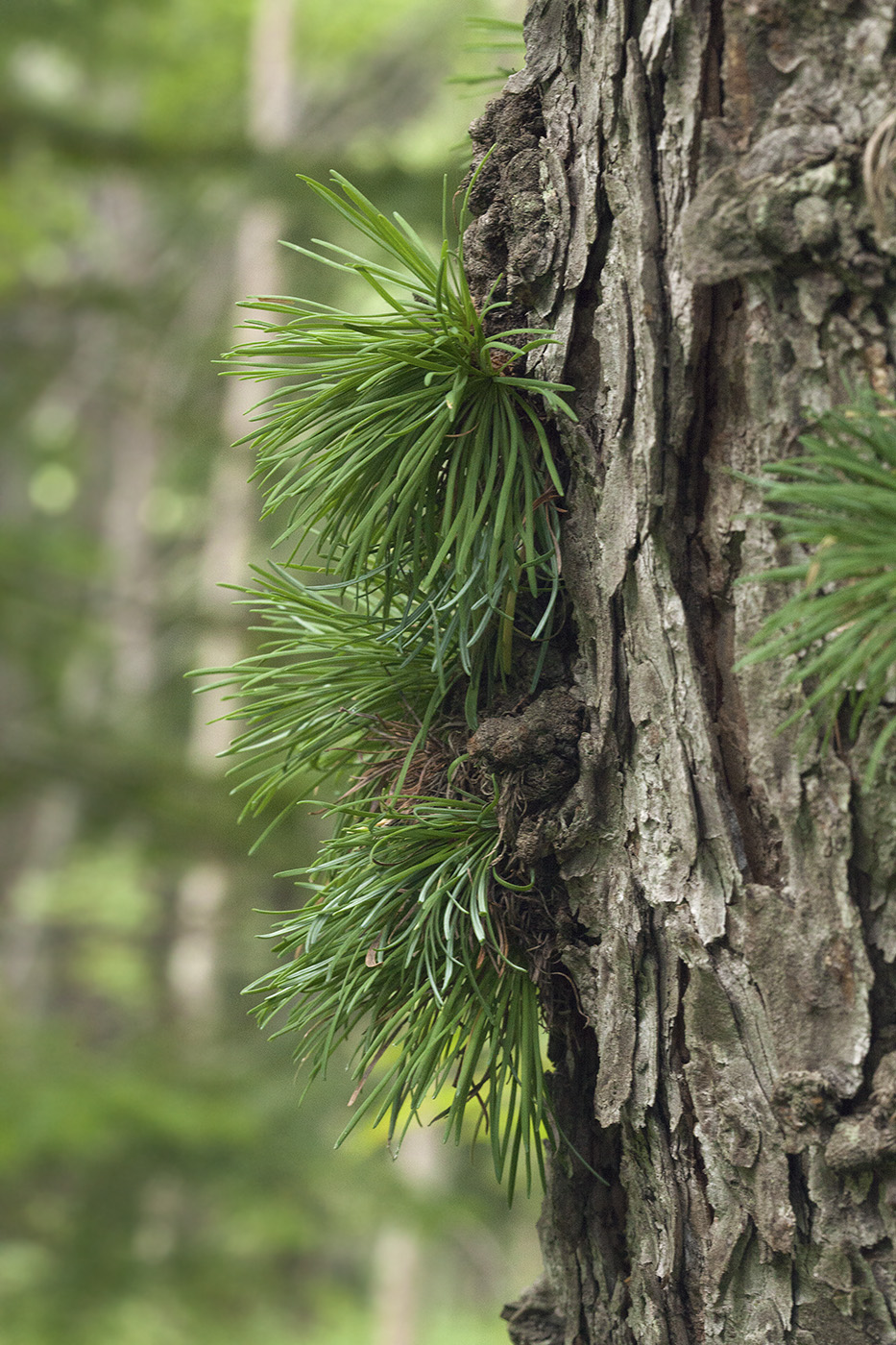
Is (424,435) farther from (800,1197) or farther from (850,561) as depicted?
(800,1197)

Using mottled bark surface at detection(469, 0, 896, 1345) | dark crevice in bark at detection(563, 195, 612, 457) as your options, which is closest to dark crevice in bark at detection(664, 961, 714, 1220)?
mottled bark surface at detection(469, 0, 896, 1345)

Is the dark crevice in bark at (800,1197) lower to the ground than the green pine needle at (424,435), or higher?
lower

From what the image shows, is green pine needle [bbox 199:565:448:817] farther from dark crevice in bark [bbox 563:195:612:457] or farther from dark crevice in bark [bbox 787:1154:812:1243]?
dark crevice in bark [bbox 787:1154:812:1243]

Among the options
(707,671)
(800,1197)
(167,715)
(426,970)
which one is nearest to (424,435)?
(707,671)

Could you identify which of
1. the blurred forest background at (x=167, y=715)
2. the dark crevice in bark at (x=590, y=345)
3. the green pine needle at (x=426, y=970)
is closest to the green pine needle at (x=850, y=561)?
the dark crevice in bark at (x=590, y=345)

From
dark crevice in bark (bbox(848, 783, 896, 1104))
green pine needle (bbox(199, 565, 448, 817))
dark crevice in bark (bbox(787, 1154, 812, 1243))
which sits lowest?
dark crevice in bark (bbox(787, 1154, 812, 1243))

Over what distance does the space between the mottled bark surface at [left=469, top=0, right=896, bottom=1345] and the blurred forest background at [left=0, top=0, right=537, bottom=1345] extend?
81cm

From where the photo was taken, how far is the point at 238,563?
203 inches

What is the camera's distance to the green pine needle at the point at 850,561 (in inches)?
19.4

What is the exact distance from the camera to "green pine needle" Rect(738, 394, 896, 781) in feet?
1.61

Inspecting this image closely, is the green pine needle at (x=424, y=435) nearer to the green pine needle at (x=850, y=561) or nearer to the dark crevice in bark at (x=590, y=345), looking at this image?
the dark crevice in bark at (x=590, y=345)

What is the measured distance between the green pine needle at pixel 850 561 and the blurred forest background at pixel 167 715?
1045 millimetres

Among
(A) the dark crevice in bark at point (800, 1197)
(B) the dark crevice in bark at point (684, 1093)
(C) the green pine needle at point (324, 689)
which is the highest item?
(C) the green pine needle at point (324, 689)

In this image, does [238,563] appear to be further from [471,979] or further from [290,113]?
[471,979]
